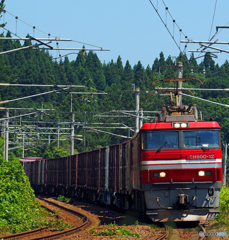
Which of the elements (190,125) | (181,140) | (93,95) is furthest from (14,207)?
(93,95)

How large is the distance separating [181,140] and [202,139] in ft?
2.10

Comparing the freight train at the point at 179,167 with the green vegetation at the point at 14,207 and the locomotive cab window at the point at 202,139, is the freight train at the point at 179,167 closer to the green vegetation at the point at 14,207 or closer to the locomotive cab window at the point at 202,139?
the locomotive cab window at the point at 202,139

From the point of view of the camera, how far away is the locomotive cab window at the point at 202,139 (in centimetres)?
1569

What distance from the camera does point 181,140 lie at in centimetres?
1579

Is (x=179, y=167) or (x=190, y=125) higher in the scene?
(x=190, y=125)

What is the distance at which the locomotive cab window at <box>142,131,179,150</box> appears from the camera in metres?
15.8

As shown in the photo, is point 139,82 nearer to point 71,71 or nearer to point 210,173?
point 71,71

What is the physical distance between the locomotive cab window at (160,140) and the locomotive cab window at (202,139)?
34 cm

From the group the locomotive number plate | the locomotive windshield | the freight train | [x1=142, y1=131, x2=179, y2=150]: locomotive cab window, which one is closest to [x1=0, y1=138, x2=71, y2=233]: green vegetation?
the freight train

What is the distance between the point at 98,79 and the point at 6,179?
169493 mm

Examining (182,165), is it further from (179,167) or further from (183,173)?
(183,173)

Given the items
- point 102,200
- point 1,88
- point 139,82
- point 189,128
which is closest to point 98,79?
point 139,82

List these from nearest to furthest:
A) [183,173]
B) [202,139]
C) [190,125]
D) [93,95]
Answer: [183,173], [202,139], [190,125], [93,95]

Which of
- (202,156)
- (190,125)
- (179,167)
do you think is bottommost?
(179,167)
